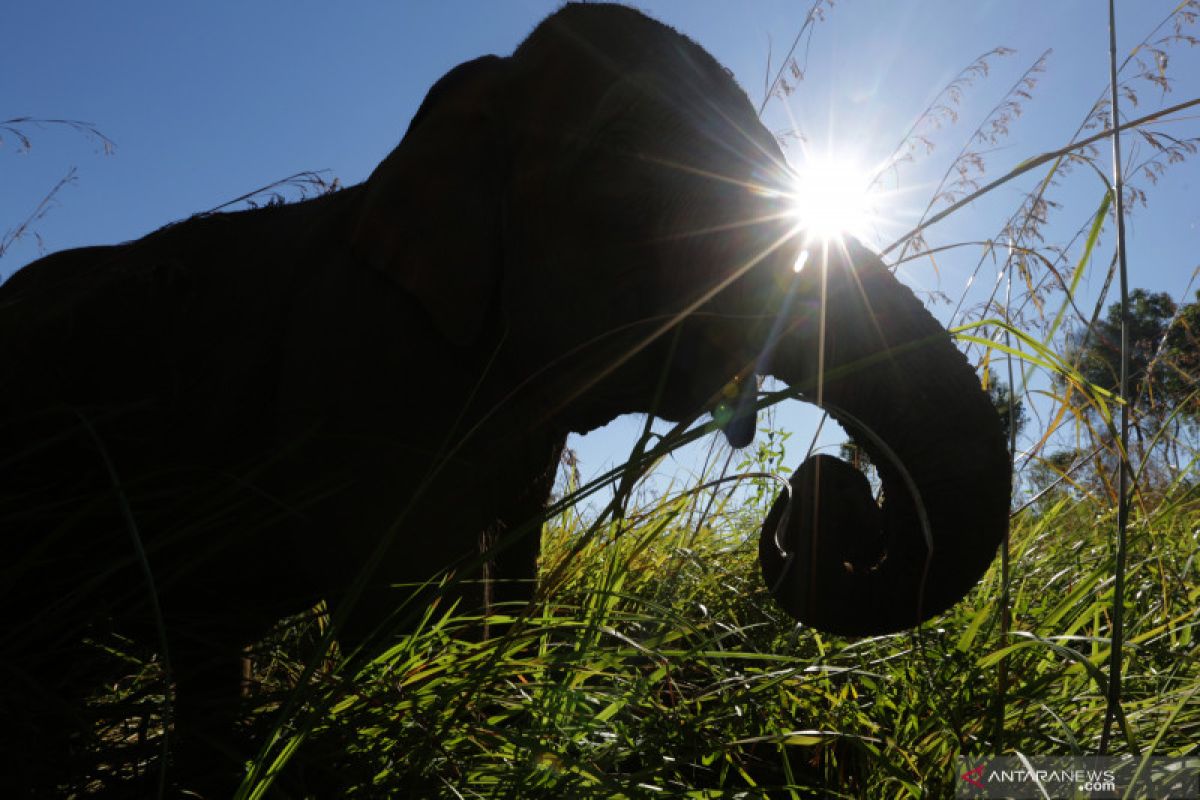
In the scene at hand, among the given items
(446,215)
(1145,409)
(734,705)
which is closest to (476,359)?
(446,215)

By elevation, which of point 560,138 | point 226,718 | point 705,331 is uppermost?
point 560,138

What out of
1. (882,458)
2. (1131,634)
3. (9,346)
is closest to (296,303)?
(9,346)

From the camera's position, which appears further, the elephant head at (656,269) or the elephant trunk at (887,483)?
the elephant head at (656,269)

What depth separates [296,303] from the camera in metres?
2.53

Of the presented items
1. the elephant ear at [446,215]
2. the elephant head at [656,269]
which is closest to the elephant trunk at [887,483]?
the elephant head at [656,269]

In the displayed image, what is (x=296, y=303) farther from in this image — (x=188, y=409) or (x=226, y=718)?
(x=226, y=718)

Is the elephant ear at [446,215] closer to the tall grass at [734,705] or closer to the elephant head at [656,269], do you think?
the elephant head at [656,269]

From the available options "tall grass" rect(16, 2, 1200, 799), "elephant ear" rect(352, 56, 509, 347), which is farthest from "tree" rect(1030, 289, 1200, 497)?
"elephant ear" rect(352, 56, 509, 347)

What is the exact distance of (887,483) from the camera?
2021 mm

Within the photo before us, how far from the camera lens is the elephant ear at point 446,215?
228cm

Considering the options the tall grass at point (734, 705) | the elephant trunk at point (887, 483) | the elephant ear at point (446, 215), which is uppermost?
the elephant ear at point (446, 215)

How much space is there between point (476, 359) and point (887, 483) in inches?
43.2

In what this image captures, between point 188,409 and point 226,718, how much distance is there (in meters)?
1.01

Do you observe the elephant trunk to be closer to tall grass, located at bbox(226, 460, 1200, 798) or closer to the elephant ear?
tall grass, located at bbox(226, 460, 1200, 798)
